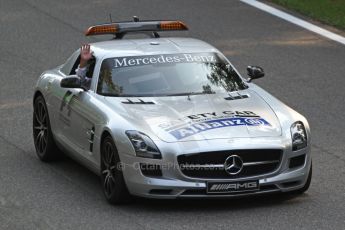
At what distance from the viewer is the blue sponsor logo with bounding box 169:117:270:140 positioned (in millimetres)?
10672

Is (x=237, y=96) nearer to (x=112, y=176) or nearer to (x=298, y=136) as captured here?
(x=298, y=136)

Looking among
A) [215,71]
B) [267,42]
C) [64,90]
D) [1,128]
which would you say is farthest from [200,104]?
[267,42]

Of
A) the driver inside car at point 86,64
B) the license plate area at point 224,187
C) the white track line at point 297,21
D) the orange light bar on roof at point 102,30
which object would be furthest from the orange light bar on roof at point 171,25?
the white track line at point 297,21

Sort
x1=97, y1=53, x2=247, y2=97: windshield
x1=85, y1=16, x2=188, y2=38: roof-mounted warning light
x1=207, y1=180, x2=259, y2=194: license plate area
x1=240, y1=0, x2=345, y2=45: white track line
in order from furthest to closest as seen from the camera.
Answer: x1=240, y1=0, x2=345, y2=45: white track line
x1=85, y1=16, x2=188, y2=38: roof-mounted warning light
x1=97, y1=53, x2=247, y2=97: windshield
x1=207, y1=180, x2=259, y2=194: license plate area

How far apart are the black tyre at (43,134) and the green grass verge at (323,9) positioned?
28.1 ft

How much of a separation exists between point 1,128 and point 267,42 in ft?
21.3

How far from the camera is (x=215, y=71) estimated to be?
12.3 m

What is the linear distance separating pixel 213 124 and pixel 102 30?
102 inches

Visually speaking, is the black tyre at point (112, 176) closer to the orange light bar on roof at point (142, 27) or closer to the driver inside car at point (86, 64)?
the driver inside car at point (86, 64)

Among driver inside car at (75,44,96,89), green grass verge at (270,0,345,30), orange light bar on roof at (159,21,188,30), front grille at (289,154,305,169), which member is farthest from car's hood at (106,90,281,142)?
green grass verge at (270,0,345,30)

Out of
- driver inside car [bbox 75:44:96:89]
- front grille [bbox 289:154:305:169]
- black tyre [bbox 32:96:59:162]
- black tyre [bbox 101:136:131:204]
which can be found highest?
driver inside car [bbox 75:44:96:89]

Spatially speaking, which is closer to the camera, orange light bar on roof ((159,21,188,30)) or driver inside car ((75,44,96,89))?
driver inside car ((75,44,96,89))

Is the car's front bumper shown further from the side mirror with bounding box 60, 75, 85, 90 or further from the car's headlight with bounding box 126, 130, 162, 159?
the side mirror with bounding box 60, 75, 85, 90

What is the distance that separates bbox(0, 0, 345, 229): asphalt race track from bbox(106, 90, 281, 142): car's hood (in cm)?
70
